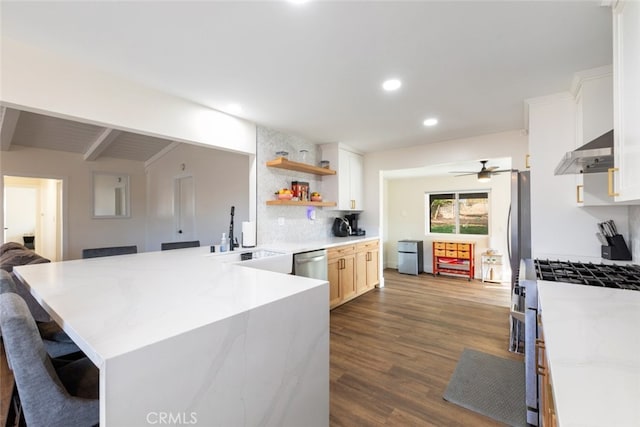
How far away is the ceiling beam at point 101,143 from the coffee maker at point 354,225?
13.5 ft

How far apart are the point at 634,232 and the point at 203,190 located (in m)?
5.55

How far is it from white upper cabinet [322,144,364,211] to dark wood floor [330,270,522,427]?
1.60m

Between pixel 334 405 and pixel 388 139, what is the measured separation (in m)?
3.43

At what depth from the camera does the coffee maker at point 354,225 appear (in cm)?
492

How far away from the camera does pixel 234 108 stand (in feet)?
9.31

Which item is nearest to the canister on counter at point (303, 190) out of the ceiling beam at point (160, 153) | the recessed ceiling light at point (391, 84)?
the recessed ceiling light at point (391, 84)

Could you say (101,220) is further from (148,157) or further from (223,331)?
(223,331)

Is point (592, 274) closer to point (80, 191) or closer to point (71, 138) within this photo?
point (71, 138)

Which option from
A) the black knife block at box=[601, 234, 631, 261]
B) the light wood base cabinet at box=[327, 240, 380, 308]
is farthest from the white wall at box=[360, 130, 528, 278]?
the black knife block at box=[601, 234, 631, 261]

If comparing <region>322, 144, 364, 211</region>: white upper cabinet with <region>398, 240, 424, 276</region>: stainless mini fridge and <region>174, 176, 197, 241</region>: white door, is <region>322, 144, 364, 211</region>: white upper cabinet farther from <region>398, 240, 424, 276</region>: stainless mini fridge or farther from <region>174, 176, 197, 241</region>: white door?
<region>174, 176, 197, 241</region>: white door

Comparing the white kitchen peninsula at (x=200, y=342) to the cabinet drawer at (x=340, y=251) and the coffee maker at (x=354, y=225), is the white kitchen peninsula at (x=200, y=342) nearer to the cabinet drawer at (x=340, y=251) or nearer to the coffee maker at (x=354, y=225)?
the cabinet drawer at (x=340, y=251)

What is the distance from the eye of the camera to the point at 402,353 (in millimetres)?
2537

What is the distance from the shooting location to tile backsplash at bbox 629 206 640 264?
6.59 ft

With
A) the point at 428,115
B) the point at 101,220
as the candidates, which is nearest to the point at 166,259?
the point at 428,115
